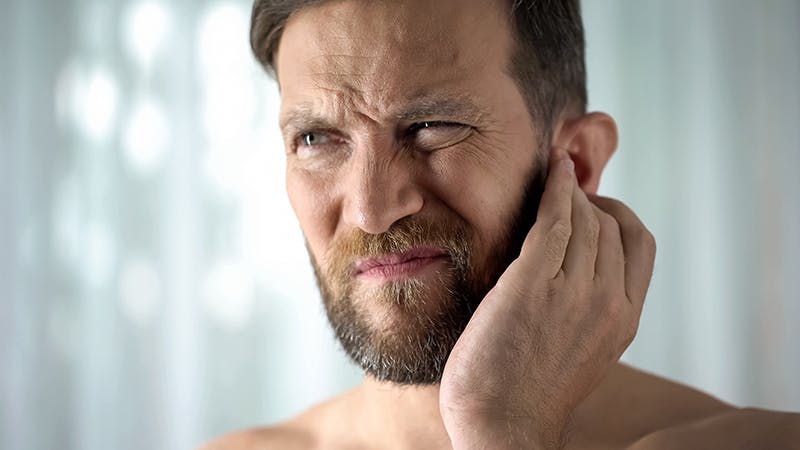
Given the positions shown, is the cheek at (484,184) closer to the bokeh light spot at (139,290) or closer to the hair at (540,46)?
the hair at (540,46)

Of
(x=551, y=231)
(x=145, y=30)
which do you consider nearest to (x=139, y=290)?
(x=145, y=30)

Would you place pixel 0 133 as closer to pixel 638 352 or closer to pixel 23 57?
pixel 23 57

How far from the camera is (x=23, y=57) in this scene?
9.98ft

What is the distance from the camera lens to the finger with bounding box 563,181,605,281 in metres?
1.28

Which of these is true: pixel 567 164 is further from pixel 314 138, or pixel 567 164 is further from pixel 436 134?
pixel 314 138

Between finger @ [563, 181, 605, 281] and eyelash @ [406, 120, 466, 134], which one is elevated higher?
eyelash @ [406, 120, 466, 134]

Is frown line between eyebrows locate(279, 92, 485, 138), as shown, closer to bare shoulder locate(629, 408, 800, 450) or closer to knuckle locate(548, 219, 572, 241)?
knuckle locate(548, 219, 572, 241)

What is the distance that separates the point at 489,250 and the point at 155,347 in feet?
6.71

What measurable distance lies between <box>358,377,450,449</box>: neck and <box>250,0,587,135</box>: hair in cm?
53

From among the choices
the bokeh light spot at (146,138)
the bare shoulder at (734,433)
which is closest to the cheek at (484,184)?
the bare shoulder at (734,433)

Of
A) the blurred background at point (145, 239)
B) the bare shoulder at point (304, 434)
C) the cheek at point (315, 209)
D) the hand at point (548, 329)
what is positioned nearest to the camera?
the hand at point (548, 329)

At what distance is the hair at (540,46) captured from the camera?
1.41m

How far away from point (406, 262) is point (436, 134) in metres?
0.21

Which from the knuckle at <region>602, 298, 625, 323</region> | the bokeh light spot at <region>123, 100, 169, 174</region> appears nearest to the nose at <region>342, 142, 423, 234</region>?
the knuckle at <region>602, 298, 625, 323</region>
